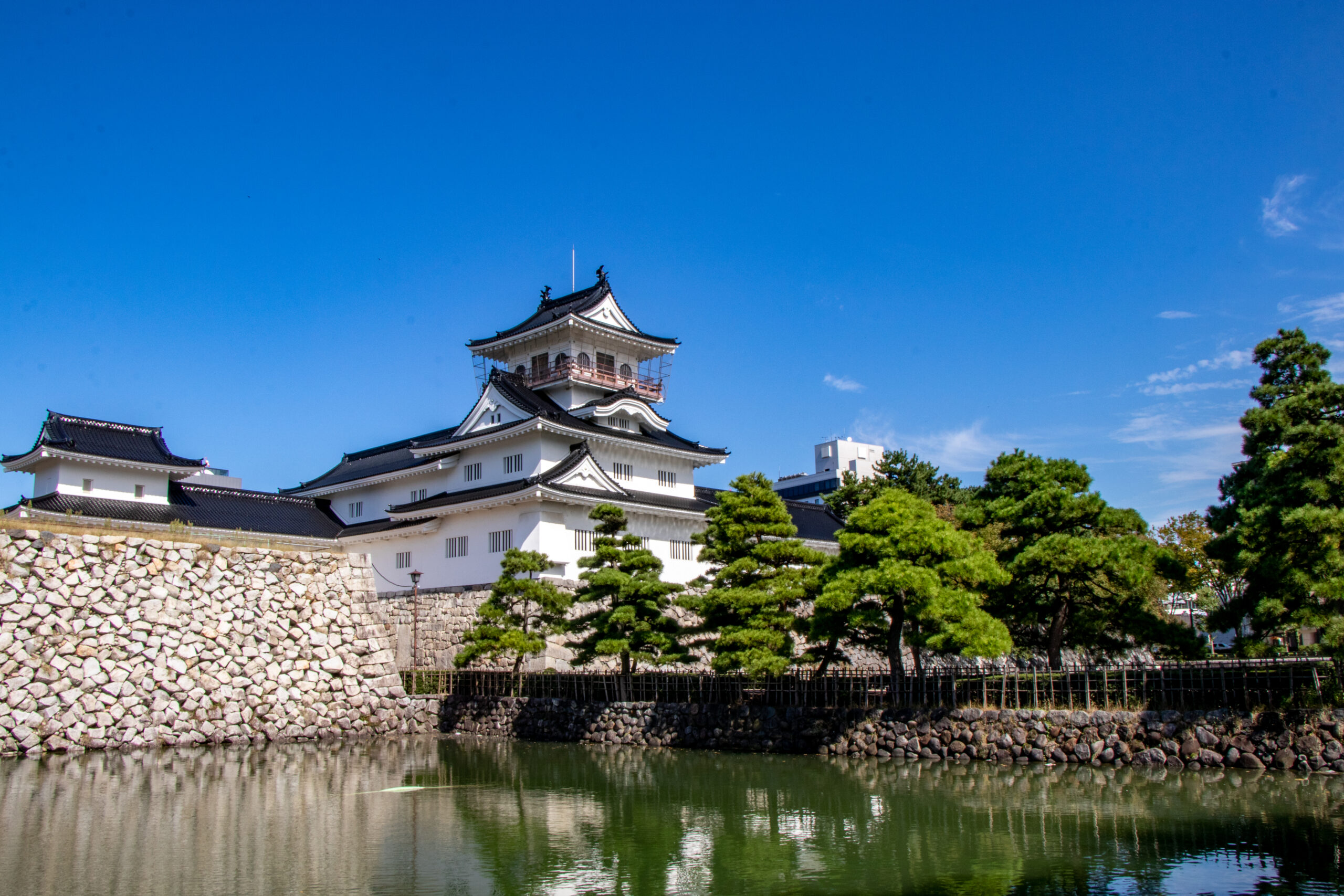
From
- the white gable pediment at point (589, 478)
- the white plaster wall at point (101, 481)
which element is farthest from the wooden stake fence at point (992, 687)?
the white plaster wall at point (101, 481)

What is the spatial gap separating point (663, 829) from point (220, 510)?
22.6 m

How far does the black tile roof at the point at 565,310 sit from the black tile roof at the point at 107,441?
10.3 meters

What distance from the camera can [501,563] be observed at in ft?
76.2

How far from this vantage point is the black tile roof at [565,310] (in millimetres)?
32500

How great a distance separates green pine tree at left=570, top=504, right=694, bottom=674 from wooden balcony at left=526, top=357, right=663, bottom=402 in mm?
10385

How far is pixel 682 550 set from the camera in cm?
3003

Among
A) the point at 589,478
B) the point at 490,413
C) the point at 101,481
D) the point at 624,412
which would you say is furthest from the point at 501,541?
the point at 101,481

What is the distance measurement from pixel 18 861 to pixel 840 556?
13011 millimetres

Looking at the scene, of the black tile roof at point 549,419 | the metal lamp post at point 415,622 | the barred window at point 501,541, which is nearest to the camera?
the metal lamp post at point 415,622

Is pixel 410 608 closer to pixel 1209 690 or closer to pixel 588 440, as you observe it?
pixel 588 440

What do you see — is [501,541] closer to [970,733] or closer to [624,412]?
[624,412]

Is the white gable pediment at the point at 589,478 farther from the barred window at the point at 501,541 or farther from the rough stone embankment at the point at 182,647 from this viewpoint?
the rough stone embankment at the point at 182,647

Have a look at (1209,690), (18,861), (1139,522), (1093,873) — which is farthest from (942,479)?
(18,861)

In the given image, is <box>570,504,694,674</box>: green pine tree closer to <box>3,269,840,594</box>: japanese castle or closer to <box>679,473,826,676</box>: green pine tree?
<box>679,473,826,676</box>: green pine tree
